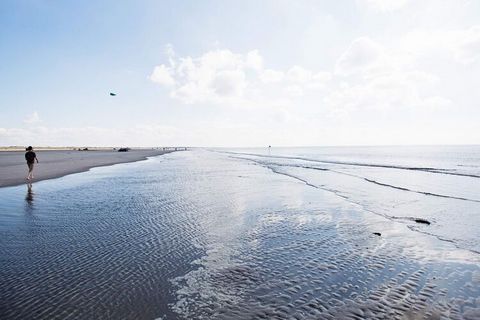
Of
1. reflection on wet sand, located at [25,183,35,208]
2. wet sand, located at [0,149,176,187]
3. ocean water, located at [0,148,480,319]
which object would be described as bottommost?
ocean water, located at [0,148,480,319]

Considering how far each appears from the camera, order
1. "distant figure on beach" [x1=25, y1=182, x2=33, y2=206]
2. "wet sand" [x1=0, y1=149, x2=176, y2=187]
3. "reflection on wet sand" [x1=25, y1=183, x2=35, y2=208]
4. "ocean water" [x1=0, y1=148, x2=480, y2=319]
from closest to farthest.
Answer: "ocean water" [x1=0, y1=148, x2=480, y2=319] → "reflection on wet sand" [x1=25, y1=183, x2=35, y2=208] → "distant figure on beach" [x1=25, y1=182, x2=33, y2=206] → "wet sand" [x1=0, y1=149, x2=176, y2=187]

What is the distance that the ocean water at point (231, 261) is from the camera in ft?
18.5

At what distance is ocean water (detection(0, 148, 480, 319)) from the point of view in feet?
18.5

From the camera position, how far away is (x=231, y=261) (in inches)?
321

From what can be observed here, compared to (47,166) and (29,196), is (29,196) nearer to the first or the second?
(29,196)

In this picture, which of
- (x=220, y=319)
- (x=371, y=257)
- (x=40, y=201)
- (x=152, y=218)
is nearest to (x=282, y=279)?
(x=220, y=319)

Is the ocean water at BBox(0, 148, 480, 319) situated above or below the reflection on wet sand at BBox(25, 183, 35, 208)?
below

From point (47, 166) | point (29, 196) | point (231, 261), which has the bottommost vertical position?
point (231, 261)

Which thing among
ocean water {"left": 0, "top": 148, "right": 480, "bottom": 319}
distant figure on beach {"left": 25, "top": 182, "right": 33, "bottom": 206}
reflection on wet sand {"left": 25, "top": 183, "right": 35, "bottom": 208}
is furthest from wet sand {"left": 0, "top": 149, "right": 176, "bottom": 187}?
ocean water {"left": 0, "top": 148, "right": 480, "bottom": 319}

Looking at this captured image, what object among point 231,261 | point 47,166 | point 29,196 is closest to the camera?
point 231,261

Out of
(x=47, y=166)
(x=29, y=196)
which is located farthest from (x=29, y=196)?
(x=47, y=166)

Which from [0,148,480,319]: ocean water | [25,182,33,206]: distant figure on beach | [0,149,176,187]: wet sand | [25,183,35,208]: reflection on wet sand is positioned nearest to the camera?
[0,148,480,319]: ocean water

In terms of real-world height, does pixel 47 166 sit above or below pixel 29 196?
above

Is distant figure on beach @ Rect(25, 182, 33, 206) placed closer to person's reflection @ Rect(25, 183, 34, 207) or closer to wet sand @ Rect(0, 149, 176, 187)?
person's reflection @ Rect(25, 183, 34, 207)
